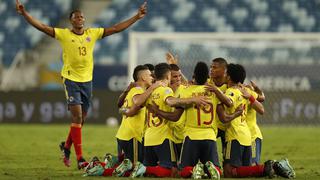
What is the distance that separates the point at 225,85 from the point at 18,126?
14305 mm

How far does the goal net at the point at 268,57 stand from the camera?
2392 cm

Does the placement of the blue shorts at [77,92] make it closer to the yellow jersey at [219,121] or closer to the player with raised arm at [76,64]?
the player with raised arm at [76,64]

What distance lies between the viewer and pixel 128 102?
1138 cm

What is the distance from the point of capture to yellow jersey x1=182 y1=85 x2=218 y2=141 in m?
10.2

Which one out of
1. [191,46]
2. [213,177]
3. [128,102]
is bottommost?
[213,177]

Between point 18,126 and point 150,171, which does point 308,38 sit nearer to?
point 18,126

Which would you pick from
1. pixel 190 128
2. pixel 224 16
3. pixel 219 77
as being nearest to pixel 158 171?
pixel 190 128

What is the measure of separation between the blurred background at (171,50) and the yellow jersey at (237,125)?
41.3ft

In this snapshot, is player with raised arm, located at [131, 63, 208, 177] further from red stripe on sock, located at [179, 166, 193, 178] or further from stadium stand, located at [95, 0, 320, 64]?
stadium stand, located at [95, 0, 320, 64]

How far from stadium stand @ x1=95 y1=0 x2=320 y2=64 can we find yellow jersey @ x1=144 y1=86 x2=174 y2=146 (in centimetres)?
1905

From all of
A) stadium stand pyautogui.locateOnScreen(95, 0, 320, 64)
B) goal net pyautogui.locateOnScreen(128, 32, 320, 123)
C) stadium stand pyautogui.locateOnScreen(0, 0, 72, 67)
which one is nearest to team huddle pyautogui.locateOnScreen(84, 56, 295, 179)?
goal net pyautogui.locateOnScreen(128, 32, 320, 123)

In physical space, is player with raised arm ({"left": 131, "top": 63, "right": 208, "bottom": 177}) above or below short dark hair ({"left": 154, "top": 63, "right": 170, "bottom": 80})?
below

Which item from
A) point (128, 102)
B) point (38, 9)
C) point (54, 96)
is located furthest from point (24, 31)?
point (128, 102)

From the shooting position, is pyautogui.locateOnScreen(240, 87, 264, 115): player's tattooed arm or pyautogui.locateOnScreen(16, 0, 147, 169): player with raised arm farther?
pyautogui.locateOnScreen(16, 0, 147, 169): player with raised arm
